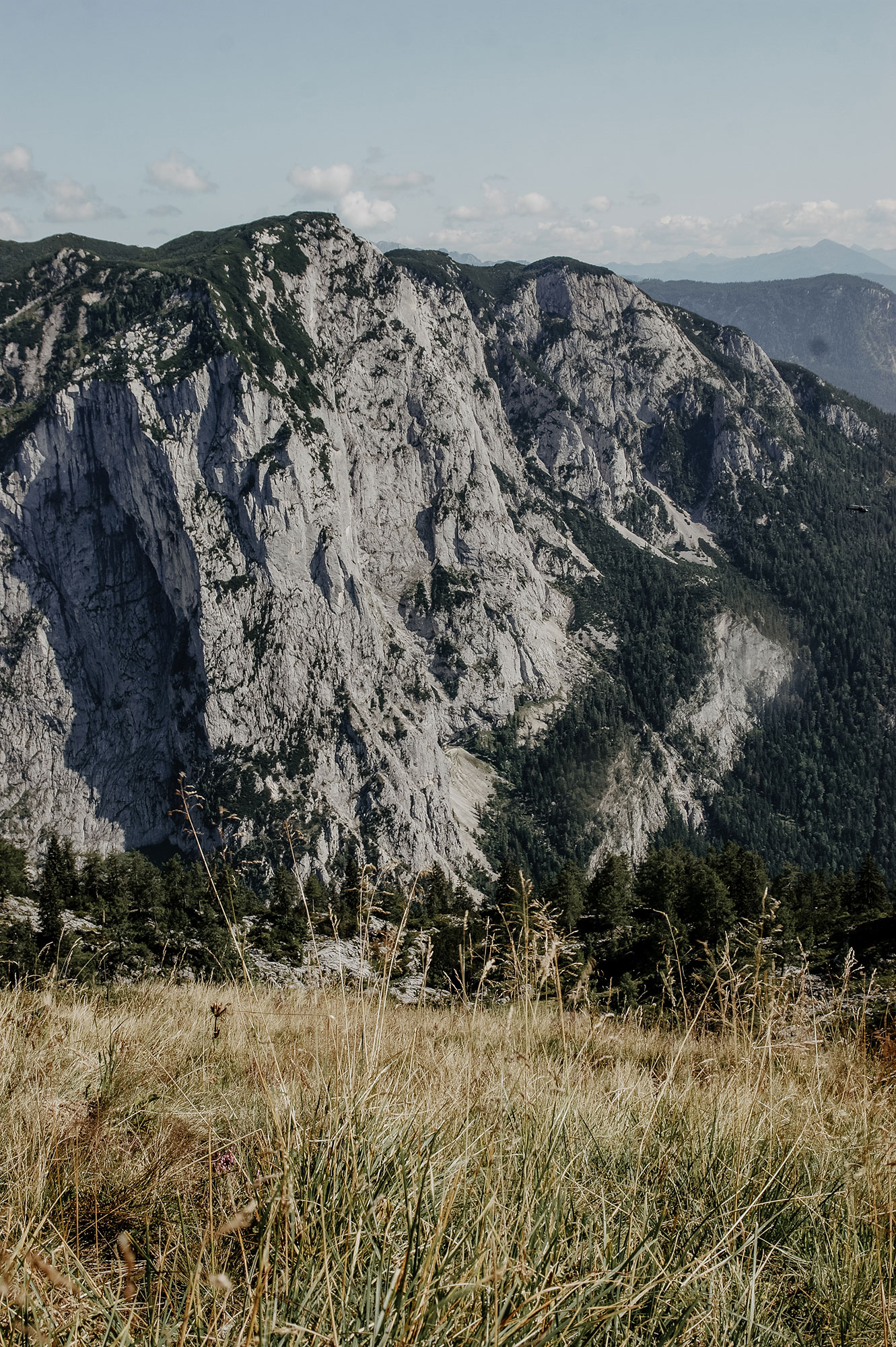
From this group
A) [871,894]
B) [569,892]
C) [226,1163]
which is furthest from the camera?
[569,892]

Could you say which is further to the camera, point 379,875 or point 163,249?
point 163,249

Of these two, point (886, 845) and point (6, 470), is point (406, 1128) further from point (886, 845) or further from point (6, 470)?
point (886, 845)

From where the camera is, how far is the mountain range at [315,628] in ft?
404

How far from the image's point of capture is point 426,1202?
237 cm

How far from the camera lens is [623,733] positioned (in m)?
172

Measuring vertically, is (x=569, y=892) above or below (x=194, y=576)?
below

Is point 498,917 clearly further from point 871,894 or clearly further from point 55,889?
point 871,894

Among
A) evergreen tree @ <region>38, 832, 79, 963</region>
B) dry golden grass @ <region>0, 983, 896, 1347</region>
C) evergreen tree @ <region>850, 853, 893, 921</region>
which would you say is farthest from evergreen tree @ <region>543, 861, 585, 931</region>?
dry golden grass @ <region>0, 983, 896, 1347</region>

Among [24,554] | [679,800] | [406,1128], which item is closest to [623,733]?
[679,800]

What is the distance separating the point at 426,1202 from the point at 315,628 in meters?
134

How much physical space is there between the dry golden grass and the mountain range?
95.5m

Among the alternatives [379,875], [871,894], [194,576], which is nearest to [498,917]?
[379,875]

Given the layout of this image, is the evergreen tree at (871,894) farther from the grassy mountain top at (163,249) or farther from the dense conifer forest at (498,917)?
the grassy mountain top at (163,249)

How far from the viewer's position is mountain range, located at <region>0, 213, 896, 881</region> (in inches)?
4845
